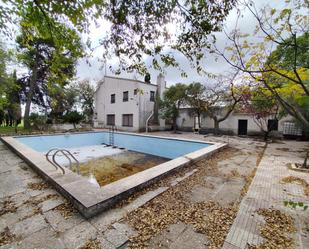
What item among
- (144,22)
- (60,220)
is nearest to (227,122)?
(144,22)

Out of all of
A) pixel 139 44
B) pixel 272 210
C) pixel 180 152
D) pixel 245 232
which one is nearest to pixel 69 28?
pixel 139 44

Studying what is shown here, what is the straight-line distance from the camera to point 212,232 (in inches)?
86.7

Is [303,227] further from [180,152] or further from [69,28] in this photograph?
[180,152]

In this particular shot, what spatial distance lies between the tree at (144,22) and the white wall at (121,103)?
35.5 ft

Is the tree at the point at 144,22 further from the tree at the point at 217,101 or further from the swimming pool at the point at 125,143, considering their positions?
the tree at the point at 217,101

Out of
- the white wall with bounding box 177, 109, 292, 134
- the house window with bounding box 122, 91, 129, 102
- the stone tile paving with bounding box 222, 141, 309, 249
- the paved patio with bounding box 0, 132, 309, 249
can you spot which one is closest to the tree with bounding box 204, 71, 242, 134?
the white wall with bounding box 177, 109, 292, 134

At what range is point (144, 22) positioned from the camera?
2.76m

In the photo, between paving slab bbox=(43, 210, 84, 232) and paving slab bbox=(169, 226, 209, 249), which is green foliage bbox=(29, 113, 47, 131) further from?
paving slab bbox=(169, 226, 209, 249)

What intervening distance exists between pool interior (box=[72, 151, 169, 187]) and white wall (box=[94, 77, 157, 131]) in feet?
25.1

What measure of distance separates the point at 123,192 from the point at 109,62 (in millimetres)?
2455

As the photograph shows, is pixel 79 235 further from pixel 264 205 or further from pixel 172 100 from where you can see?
pixel 172 100

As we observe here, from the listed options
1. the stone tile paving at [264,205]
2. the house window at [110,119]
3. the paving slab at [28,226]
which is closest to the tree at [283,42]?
the stone tile paving at [264,205]

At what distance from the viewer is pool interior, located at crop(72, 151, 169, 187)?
17.7ft

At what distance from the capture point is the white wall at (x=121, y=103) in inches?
627
